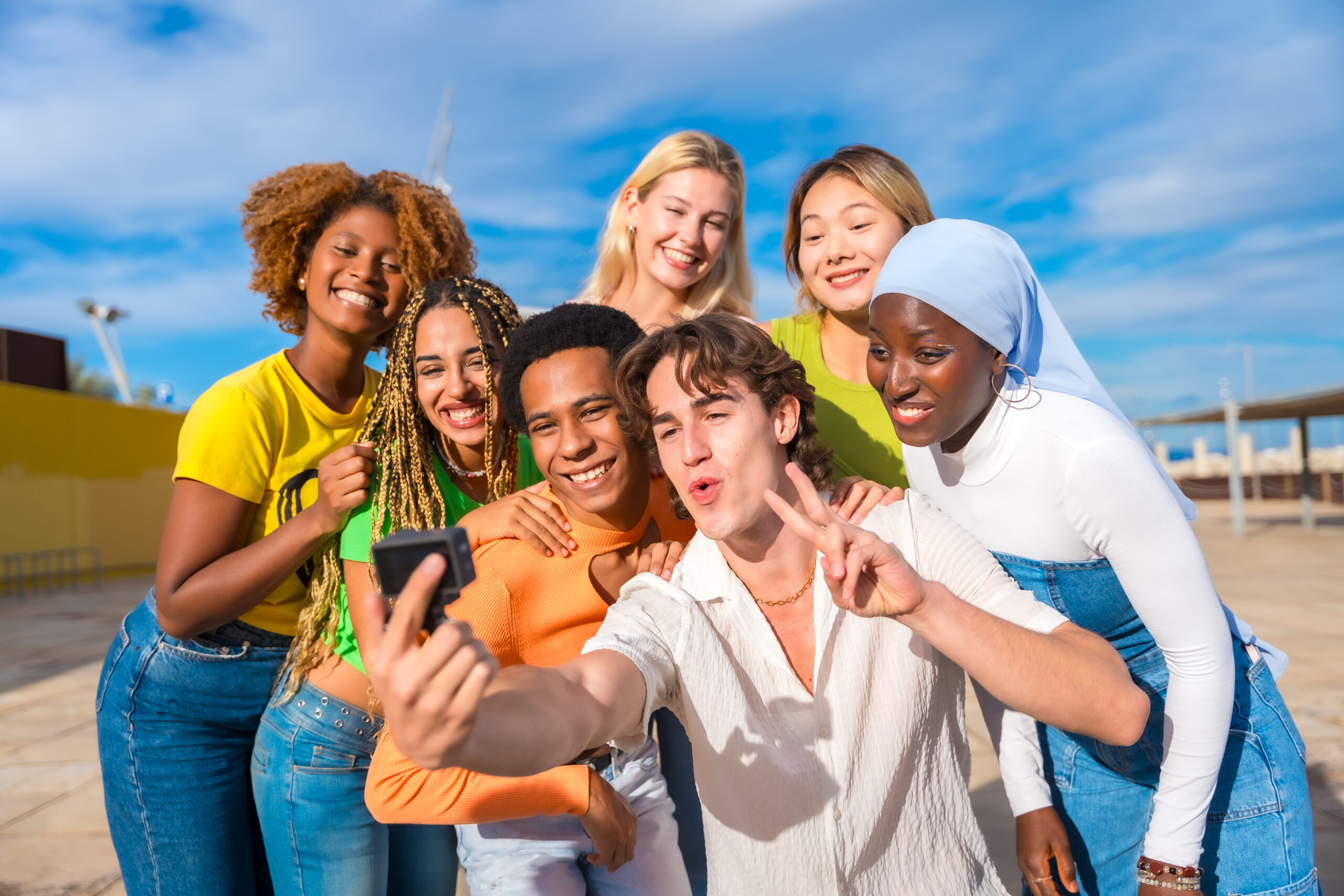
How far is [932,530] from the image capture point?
2.20 meters

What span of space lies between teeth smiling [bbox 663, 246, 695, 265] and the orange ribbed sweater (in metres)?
1.84

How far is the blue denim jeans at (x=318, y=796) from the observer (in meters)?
2.56

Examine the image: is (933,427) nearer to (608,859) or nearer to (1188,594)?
(1188,594)

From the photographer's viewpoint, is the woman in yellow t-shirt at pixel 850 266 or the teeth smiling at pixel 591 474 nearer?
the teeth smiling at pixel 591 474

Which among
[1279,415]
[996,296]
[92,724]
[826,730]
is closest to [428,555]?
[826,730]

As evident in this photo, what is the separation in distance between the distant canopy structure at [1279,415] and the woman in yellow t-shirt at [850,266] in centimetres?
1825

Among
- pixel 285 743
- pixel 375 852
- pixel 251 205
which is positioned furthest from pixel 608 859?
pixel 251 205

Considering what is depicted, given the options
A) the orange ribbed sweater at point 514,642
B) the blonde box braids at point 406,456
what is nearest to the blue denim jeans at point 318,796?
the blonde box braids at point 406,456

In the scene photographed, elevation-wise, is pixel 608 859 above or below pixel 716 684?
below

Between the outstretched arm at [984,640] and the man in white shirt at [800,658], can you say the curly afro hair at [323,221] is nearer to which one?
the man in white shirt at [800,658]

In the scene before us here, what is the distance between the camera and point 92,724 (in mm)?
7621

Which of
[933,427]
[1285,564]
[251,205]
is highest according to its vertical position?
[251,205]

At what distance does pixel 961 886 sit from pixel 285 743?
6.19 ft

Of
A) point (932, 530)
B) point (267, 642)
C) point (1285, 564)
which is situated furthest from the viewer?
point (1285, 564)
